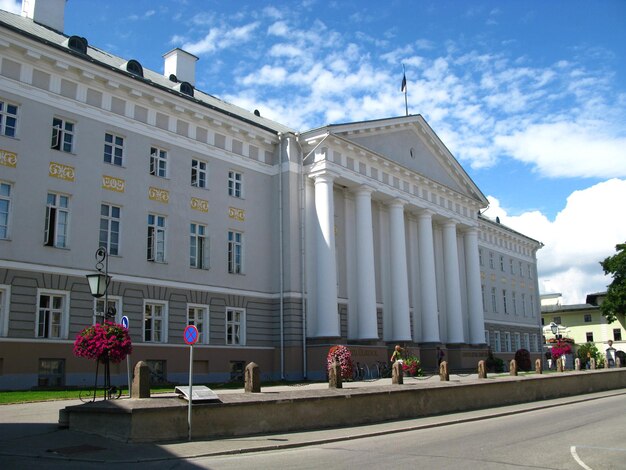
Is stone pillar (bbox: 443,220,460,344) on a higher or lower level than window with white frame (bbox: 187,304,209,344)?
higher

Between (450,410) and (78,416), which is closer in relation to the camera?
(78,416)

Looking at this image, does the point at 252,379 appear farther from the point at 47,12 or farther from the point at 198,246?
the point at 47,12

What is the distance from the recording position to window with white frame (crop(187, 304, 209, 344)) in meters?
30.4

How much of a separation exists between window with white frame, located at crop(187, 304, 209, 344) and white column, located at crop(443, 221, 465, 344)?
71.5ft

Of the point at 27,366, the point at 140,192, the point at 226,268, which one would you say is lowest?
the point at 27,366

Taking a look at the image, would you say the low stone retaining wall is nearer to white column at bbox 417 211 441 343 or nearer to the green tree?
white column at bbox 417 211 441 343

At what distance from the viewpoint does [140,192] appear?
28.8 meters

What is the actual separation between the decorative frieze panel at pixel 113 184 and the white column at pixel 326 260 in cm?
1129

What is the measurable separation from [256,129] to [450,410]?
19.6 meters

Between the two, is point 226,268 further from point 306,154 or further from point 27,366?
point 27,366

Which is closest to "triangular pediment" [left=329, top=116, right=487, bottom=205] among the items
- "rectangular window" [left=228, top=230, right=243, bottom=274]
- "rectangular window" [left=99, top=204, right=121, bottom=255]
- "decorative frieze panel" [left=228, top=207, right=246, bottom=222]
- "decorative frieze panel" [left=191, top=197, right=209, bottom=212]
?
"decorative frieze panel" [left=228, top=207, right=246, bottom=222]

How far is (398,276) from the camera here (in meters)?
40.4

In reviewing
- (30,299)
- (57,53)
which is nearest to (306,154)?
(57,53)

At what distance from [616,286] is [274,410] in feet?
246
